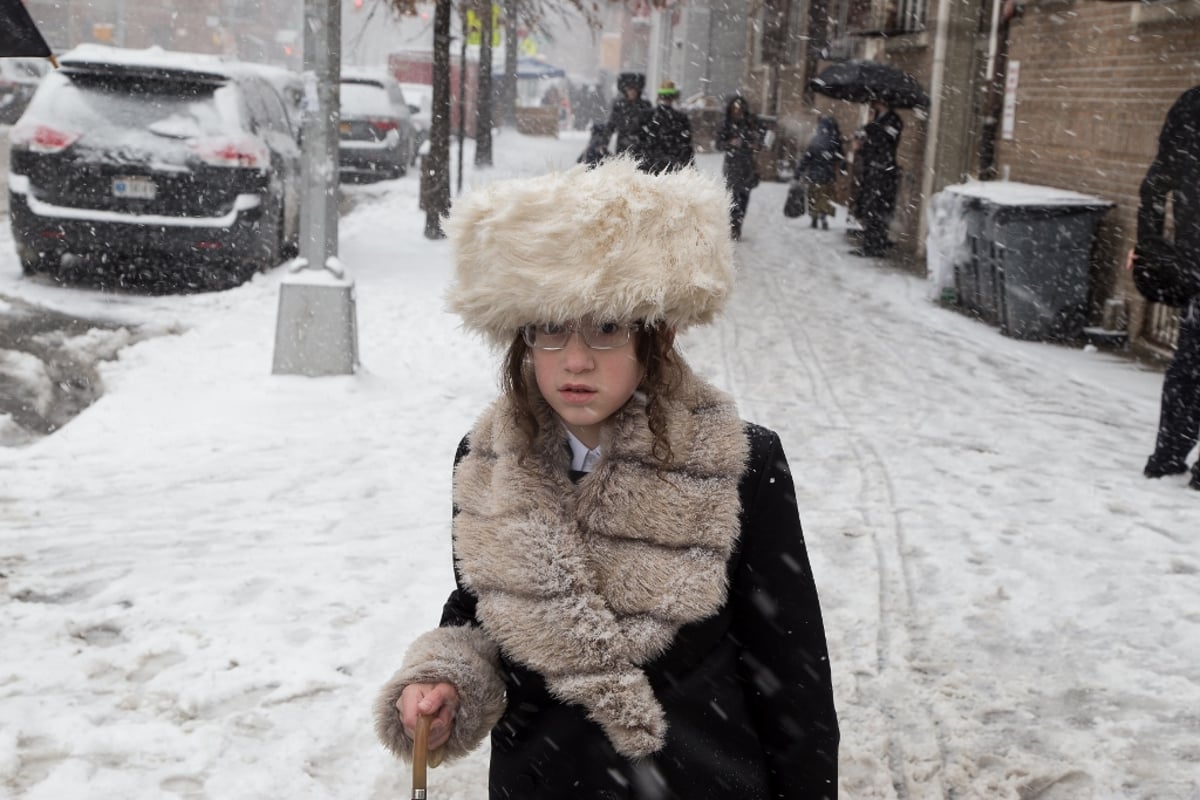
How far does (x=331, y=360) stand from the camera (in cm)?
838

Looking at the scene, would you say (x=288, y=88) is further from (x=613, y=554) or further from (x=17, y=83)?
(x=17, y=83)

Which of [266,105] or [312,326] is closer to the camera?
[312,326]

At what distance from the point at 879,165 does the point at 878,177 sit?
25 centimetres

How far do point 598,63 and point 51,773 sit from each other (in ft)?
311

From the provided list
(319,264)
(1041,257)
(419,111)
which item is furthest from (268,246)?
(419,111)

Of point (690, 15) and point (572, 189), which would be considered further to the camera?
point (690, 15)

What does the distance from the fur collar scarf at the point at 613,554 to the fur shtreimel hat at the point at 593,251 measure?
0.17 meters

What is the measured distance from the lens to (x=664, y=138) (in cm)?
1456

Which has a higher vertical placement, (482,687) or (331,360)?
(482,687)

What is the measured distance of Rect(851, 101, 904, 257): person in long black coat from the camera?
16609 millimetres

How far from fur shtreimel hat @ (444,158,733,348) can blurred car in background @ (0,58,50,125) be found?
30.4m

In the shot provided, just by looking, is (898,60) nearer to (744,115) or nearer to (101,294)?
(744,115)

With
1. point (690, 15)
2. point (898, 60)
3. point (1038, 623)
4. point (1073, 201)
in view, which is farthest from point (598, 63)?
point (1038, 623)

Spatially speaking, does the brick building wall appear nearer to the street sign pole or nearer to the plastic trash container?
the plastic trash container
